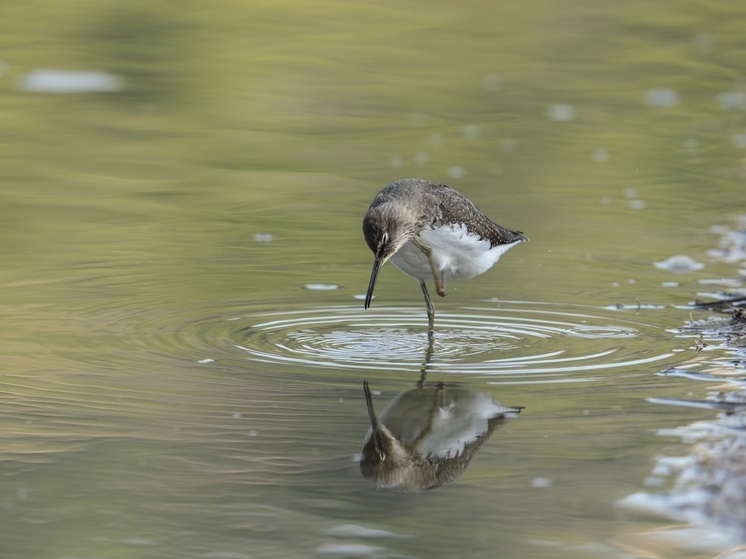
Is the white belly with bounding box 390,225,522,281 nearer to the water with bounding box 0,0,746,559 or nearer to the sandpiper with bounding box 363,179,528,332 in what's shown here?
the sandpiper with bounding box 363,179,528,332

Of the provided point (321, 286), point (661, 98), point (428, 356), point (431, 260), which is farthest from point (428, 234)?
point (661, 98)

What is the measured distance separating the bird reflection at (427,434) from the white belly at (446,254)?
144cm

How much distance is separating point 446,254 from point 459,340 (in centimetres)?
66

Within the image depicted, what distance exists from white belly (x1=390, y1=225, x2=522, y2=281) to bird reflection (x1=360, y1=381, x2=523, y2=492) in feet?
4.71

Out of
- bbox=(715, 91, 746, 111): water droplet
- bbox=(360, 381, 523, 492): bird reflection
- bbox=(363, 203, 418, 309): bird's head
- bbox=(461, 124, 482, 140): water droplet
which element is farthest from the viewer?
bbox=(715, 91, 746, 111): water droplet

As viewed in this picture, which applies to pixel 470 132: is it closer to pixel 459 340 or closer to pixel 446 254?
pixel 446 254

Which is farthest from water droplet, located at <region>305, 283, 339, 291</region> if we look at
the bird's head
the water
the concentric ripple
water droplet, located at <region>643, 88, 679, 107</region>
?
water droplet, located at <region>643, 88, 679, 107</region>

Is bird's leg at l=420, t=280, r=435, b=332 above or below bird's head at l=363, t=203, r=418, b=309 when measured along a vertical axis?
below

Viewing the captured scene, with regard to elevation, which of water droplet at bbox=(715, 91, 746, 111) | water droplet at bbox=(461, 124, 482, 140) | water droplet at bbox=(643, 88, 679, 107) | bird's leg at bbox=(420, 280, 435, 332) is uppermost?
bird's leg at bbox=(420, 280, 435, 332)

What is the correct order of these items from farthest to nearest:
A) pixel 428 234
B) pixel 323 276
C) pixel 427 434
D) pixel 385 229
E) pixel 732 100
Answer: pixel 732 100, pixel 323 276, pixel 428 234, pixel 385 229, pixel 427 434

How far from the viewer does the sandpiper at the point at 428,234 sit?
7.24 meters

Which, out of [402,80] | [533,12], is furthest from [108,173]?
[533,12]

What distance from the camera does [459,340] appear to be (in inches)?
286

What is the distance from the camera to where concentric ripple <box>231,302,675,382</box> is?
6680 mm
